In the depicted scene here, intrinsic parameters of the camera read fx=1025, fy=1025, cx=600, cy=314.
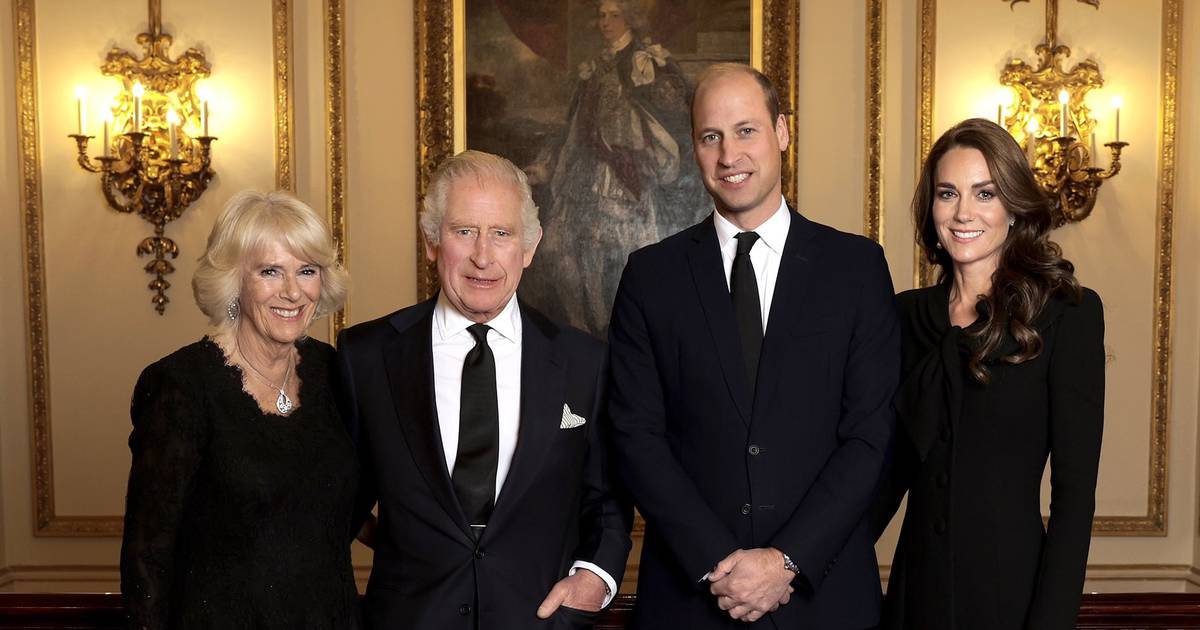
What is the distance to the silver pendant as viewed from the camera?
2.36m

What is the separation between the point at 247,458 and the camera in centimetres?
222

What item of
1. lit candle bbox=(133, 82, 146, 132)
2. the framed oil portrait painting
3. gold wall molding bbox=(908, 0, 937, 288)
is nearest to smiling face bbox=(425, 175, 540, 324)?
the framed oil portrait painting

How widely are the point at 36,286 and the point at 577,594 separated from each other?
13.7ft

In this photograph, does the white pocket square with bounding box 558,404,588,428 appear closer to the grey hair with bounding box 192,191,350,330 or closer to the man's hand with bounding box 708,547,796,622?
the man's hand with bounding box 708,547,796,622

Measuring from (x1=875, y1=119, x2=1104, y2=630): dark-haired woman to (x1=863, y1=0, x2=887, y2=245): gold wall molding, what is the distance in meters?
2.97

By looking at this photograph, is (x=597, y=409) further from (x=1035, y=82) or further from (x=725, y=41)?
(x=1035, y=82)

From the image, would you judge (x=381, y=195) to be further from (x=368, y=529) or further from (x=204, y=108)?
(x=368, y=529)

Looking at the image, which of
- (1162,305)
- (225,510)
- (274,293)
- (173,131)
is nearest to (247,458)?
(225,510)

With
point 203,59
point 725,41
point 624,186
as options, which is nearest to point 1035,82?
point 725,41

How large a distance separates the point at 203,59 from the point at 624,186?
2.25 meters

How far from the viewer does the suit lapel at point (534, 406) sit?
7.44ft

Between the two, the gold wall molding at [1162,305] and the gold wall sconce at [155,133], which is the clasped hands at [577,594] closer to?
the gold wall sconce at [155,133]

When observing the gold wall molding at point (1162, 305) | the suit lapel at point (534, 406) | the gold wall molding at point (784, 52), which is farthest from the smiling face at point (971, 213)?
the gold wall molding at point (1162, 305)

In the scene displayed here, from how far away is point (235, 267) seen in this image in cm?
234
